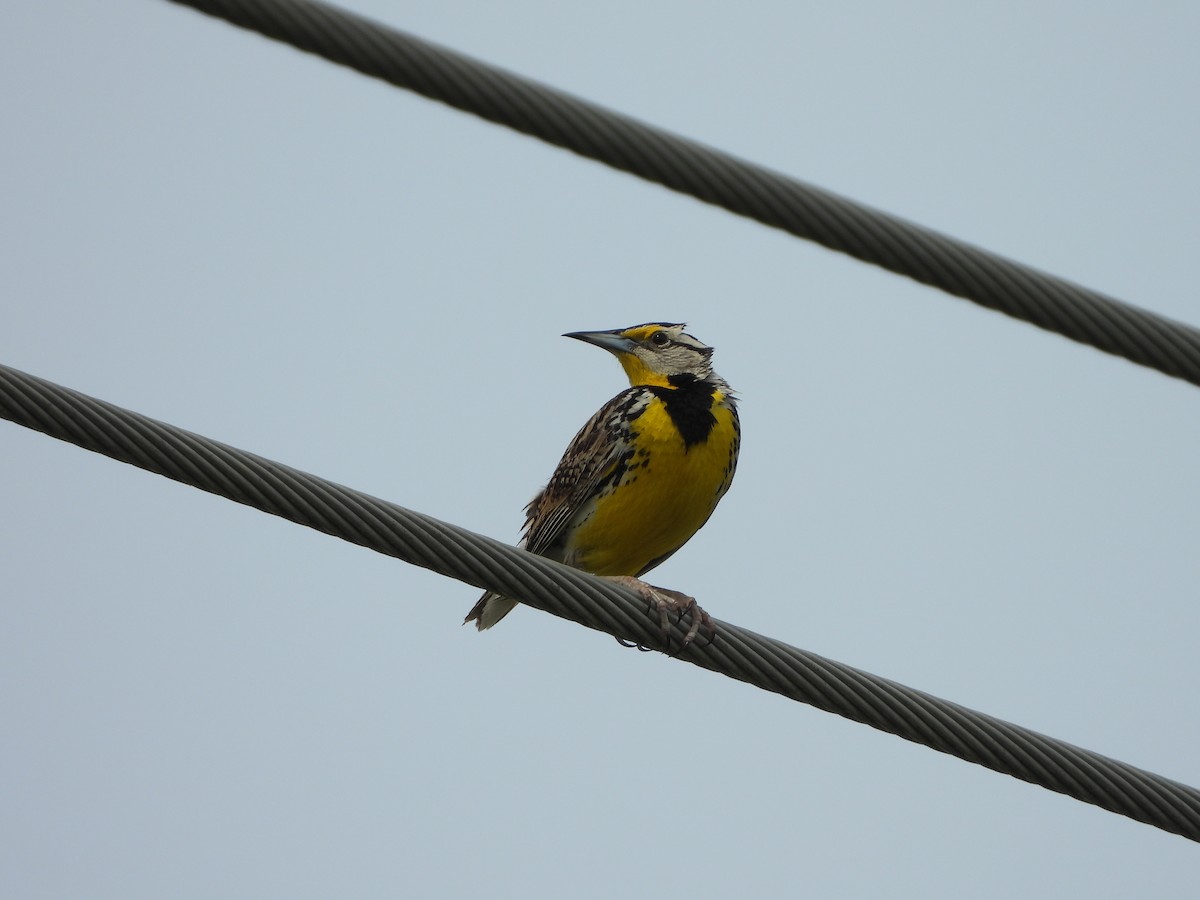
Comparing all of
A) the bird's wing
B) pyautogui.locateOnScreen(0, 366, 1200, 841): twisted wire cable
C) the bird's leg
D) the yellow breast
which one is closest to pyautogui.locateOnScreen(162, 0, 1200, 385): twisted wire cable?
pyautogui.locateOnScreen(0, 366, 1200, 841): twisted wire cable

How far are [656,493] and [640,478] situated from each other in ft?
0.27

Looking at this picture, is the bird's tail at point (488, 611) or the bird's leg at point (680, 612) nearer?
the bird's leg at point (680, 612)

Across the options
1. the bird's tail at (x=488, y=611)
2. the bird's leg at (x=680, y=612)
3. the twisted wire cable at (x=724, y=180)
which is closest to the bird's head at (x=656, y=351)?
the bird's tail at (x=488, y=611)

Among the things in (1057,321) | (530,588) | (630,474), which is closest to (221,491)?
(530,588)

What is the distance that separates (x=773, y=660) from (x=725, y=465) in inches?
87.7

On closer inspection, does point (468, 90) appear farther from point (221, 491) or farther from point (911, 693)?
point (911, 693)

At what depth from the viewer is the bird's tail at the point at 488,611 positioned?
6730 millimetres

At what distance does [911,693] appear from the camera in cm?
391

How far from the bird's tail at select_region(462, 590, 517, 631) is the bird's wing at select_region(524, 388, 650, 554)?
0.84ft

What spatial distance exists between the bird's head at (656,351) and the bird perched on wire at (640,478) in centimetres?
4

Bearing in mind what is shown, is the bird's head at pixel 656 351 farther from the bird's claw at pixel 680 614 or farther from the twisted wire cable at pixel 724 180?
the twisted wire cable at pixel 724 180

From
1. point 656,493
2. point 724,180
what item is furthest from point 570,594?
point 656,493

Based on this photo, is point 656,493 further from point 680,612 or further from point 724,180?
point 724,180

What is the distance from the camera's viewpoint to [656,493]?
6.07 metres
